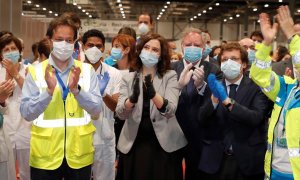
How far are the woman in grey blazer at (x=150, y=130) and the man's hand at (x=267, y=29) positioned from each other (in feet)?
2.89

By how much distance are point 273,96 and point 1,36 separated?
261 cm

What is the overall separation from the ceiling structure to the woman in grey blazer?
16.4 metres

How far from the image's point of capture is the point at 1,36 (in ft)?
13.8

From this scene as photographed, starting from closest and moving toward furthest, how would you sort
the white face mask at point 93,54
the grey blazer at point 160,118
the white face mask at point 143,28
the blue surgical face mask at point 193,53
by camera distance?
the grey blazer at point 160,118 → the blue surgical face mask at point 193,53 → the white face mask at point 93,54 → the white face mask at point 143,28

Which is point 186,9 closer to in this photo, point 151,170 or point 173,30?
point 173,30

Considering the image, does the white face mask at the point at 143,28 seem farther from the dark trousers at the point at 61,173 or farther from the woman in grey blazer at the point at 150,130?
the dark trousers at the point at 61,173

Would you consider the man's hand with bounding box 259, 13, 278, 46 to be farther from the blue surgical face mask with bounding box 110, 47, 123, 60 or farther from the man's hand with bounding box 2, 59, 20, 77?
the blue surgical face mask with bounding box 110, 47, 123, 60

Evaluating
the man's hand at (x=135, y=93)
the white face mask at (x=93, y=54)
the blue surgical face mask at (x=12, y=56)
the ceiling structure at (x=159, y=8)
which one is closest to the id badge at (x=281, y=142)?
the man's hand at (x=135, y=93)

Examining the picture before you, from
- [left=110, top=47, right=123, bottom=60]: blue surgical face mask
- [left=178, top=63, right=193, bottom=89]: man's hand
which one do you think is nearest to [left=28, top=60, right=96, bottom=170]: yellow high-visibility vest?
[left=178, top=63, right=193, bottom=89]: man's hand

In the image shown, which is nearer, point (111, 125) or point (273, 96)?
point (273, 96)

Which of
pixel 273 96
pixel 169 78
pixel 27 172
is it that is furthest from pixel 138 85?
pixel 27 172

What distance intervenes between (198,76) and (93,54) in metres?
0.99

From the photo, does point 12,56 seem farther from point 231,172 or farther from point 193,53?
point 231,172

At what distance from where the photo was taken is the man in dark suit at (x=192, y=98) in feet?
11.8
